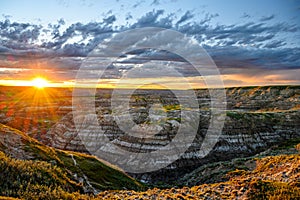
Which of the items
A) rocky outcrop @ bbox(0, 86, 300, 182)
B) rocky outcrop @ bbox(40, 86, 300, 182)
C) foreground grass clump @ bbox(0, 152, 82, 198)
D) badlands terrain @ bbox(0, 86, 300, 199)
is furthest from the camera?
rocky outcrop @ bbox(0, 86, 300, 182)

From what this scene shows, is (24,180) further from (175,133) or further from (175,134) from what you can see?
(175,133)

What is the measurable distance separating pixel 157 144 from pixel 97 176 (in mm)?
52152

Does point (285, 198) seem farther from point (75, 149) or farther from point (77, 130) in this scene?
point (77, 130)

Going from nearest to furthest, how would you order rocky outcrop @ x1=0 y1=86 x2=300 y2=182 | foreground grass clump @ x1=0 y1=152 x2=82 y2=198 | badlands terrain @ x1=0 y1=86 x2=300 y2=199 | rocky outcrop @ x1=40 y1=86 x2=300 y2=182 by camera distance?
foreground grass clump @ x1=0 y1=152 x2=82 y2=198
badlands terrain @ x1=0 y1=86 x2=300 y2=199
rocky outcrop @ x1=40 y1=86 x2=300 y2=182
rocky outcrop @ x1=0 y1=86 x2=300 y2=182

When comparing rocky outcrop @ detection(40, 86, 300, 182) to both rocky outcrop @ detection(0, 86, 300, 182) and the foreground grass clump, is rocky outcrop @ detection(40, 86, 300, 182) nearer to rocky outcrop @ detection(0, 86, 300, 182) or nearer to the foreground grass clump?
rocky outcrop @ detection(0, 86, 300, 182)

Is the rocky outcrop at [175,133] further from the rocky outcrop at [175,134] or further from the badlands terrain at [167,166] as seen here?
the badlands terrain at [167,166]

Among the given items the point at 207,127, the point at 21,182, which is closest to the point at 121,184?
the point at 21,182

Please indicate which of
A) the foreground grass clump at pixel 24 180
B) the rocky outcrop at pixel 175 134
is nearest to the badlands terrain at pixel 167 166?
the foreground grass clump at pixel 24 180

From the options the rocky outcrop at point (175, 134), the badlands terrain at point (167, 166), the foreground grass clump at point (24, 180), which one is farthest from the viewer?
the rocky outcrop at point (175, 134)

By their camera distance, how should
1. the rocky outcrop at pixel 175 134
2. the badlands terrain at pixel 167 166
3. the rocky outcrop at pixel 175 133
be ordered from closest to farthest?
1. the badlands terrain at pixel 167 166
2. the rocky outcrop at pixel 175 133
3. the rocky outcrop at pixel 175 134

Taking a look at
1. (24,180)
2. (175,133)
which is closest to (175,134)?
(175,133)

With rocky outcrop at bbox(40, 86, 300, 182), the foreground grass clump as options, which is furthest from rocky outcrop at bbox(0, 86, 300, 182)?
the foreground grass clump

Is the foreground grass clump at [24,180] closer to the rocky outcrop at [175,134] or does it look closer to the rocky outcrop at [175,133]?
the rocky outcrop at [175,133]

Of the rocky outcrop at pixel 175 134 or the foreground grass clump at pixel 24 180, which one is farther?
the rocky outcrop at pixel 175 134
